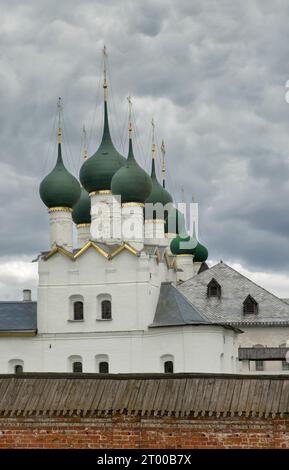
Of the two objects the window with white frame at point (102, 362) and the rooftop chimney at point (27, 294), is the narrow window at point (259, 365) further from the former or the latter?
the rooftop chimney at point (27, 294)

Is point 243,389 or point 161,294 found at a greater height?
point 161,294

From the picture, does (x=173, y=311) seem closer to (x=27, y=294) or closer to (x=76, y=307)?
(x=76, y=307)

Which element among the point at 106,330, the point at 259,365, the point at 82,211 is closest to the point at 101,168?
the point at 82,211

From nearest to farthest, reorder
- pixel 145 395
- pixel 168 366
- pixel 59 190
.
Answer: pixel 145 395
pixel 168 366
pixel 59 190

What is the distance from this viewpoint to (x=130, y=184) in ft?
116

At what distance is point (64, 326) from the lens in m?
32.6

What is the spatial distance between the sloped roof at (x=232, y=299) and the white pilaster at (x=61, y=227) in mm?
5059

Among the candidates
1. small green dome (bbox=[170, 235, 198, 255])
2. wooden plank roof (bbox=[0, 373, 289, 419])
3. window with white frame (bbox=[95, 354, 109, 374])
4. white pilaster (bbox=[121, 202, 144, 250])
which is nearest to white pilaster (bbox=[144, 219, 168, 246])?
small green dome (bbox=[170, 235, 198, 255])

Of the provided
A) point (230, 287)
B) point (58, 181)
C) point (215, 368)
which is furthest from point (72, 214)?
point (215, 368)

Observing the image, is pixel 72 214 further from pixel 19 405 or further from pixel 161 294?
pixel 19 405

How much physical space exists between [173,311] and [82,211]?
950 cm

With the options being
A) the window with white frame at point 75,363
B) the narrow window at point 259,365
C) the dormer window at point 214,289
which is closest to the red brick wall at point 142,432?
the window with white frame at point 75,363
